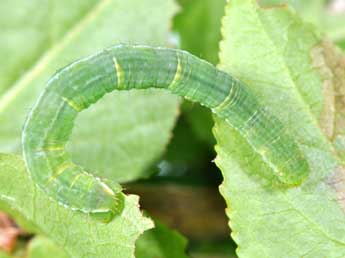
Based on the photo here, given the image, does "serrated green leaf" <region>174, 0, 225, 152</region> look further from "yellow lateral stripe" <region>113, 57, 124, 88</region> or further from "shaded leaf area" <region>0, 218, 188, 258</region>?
"shaded leaf area" <region>0, 218, 188, 258</region>

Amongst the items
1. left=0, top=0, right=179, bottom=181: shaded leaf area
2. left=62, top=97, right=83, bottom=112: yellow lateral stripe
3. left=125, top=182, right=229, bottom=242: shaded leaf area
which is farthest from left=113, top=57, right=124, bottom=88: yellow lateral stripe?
left=125, top=182, right=229, bottom=242: shaded leaf area

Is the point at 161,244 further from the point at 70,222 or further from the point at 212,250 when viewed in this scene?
the point at 212,250

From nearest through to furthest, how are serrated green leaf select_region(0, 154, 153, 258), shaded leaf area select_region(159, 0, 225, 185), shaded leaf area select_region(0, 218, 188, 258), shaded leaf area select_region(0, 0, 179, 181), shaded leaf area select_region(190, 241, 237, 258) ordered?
serrated green leaf select_region(0, 154, 153, 258) < shaded leaf area select_region(0, 218, 188, 258) < shaded leaf area select_region(0, 0, 179, 181) < shaded leaf area select_region(190, 241, 237, 258) < shaded leaf area select_region(159, 0, 225, 185)

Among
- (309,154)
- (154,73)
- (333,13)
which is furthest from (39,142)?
(333,13)

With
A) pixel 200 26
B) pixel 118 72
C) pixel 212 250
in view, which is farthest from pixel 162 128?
pixel 200 26

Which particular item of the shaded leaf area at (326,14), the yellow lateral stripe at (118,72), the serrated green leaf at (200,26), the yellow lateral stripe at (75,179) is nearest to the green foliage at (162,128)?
the yellow lateral stripe at (75,179)

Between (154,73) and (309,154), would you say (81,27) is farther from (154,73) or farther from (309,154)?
(309,154)
